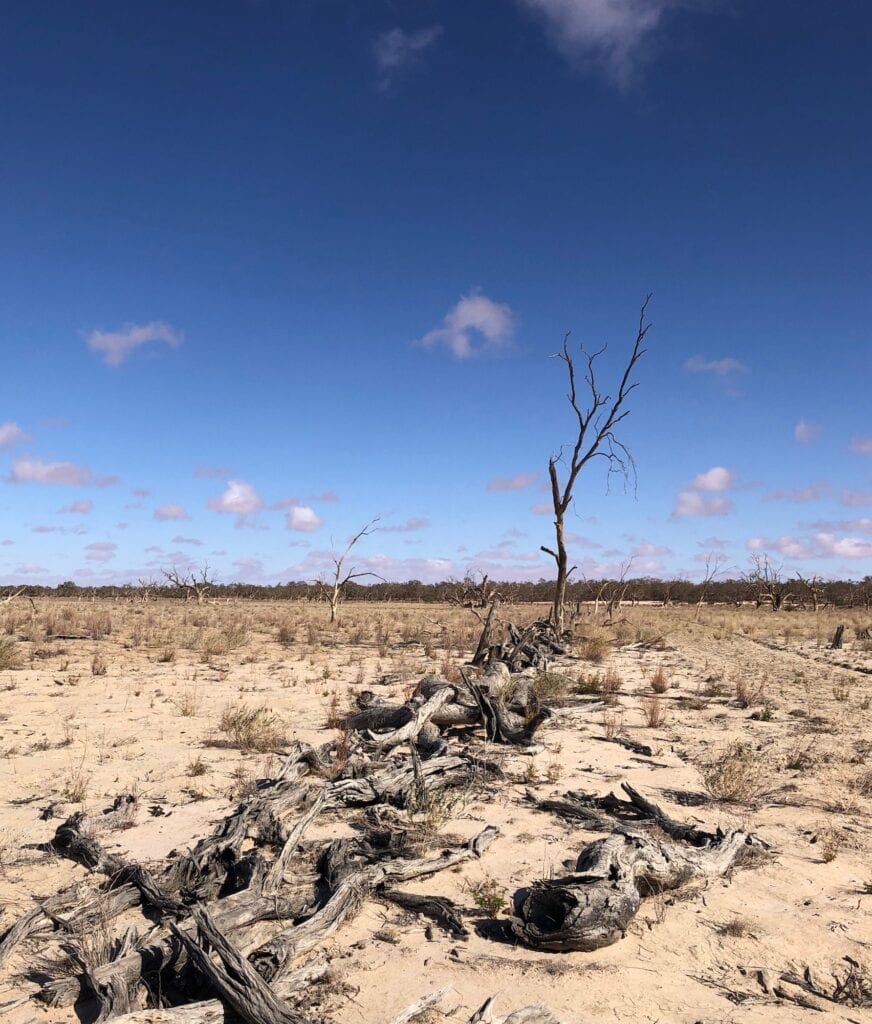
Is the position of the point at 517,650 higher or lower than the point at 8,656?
higher

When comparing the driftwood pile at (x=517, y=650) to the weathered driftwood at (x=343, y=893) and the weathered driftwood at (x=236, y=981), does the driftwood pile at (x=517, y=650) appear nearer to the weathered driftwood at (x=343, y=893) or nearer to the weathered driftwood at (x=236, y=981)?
the weathered driftwood at (x=343, y=893)

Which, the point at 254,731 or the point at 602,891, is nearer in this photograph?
the point at 602,891

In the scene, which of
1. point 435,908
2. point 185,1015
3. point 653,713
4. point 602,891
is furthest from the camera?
point 653,713

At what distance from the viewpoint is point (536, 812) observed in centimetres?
619

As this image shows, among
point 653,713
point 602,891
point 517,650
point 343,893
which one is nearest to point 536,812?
point 602,891

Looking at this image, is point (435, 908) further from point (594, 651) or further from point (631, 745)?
point (594, 651)

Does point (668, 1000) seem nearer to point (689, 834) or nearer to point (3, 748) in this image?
point (689, 834)

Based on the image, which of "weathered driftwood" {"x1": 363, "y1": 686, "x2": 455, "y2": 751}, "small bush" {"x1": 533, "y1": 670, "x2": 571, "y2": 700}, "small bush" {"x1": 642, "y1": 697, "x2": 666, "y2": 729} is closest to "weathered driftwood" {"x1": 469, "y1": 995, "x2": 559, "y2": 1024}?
"weathered driftwood" {"x1": 363, "y1": 686, "x2": 455, "y2": 751}

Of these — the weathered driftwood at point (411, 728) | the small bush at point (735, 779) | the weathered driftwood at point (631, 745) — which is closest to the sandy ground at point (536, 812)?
the small bush at point (735, 779)

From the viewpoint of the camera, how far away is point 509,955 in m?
3.93

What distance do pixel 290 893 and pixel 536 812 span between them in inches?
94.6

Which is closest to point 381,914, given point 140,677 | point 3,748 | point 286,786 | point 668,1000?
point 668,1000

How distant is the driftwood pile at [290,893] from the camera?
338 cm

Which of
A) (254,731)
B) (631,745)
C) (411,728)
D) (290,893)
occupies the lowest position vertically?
(290,893)
